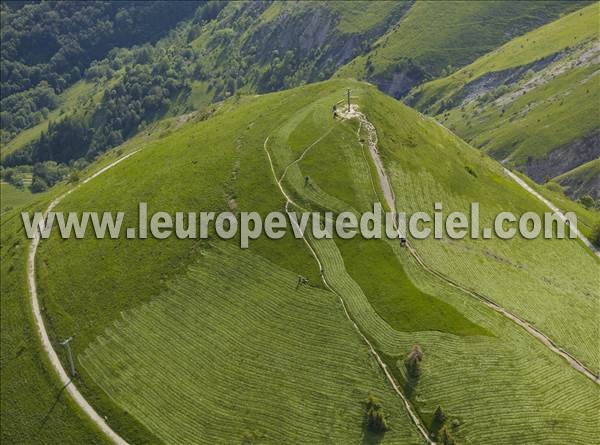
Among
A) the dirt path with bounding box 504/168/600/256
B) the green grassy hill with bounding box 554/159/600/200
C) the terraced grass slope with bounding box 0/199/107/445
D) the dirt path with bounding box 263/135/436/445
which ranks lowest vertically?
the terraced grass slope with bounding box 0/199/107/445

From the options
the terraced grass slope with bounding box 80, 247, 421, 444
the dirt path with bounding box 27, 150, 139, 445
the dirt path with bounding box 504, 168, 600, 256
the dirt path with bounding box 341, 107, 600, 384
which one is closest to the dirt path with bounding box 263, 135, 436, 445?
the terraced grass slope with bounding box 80, 247, 421, 444

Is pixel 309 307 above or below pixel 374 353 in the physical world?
above

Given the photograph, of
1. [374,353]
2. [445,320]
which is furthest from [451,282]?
[374,353]

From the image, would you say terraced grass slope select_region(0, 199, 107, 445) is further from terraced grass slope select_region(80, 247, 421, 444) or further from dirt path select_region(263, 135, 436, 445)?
dirt path select_region(263, 135, 436, 445)

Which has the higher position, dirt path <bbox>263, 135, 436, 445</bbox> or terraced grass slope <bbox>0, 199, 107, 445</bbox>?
dirt path <bbox>263, 135, 436, 445</bbox>

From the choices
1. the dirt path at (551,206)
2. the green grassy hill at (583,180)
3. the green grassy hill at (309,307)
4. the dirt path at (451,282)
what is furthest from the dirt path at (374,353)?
the green grassy hill at (583,180)

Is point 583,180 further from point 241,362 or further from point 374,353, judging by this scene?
point 241,362
